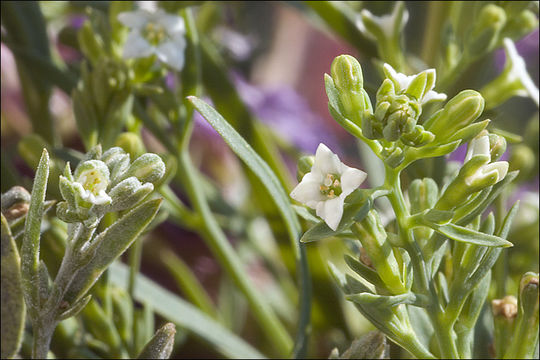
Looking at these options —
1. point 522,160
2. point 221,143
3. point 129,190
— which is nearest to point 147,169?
point 129,190

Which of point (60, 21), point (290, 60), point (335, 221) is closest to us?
point (335, 221)

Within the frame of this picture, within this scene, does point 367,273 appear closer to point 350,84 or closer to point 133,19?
point 350,84

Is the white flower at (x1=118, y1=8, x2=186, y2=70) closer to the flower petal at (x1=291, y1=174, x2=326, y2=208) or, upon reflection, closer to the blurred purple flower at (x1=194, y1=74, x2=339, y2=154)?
the flower petal at (x1=291, y1=174, x2=326, y2=208)

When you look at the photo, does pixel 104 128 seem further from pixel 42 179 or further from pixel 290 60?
pixel 290 60

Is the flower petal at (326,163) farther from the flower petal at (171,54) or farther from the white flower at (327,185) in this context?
the flower petal at (171,54)

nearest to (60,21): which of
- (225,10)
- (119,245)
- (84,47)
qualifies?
(225,10)

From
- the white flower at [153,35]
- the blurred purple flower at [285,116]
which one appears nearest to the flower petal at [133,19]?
the white flower at [153,35]

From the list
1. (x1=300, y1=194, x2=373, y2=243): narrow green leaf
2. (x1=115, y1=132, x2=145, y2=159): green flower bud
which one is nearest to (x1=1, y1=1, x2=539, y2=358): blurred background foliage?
(x1=115, y1=132, x2=145, y2=159): green flower bud
